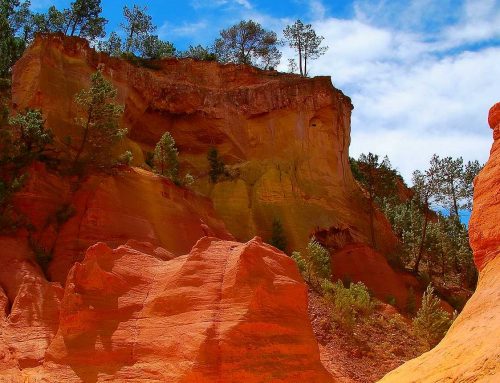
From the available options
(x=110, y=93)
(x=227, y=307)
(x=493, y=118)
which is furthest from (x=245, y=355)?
(x=110, y=93)

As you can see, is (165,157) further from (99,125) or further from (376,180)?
(376,180)

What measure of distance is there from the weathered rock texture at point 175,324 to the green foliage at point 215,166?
823 inches

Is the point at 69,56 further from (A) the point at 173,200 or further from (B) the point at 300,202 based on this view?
(B) the point at 300,202

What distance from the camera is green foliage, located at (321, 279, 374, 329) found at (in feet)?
87.3

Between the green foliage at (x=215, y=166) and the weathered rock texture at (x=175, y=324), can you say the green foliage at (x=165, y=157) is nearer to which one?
the green foliage at (x=215, y=166)

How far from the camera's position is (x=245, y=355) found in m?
16.3

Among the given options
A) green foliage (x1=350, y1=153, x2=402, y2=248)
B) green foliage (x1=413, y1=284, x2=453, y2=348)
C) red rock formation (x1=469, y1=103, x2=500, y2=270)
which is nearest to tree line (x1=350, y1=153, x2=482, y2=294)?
green foliage (x1=350, y1=153, x2=402, y2=248)

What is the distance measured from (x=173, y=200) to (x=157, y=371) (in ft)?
48.1

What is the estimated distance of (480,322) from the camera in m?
8.05

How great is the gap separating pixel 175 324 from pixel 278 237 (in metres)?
19.6

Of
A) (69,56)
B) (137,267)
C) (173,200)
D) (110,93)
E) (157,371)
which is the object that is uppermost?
(69,56)

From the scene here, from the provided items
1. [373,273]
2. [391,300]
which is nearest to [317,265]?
[391,300]

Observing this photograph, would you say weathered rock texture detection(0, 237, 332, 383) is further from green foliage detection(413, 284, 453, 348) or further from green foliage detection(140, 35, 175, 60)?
green foliage detection(140, 35, 175, 60)

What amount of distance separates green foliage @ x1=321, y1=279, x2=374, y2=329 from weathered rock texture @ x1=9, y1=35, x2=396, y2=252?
23.6ft
